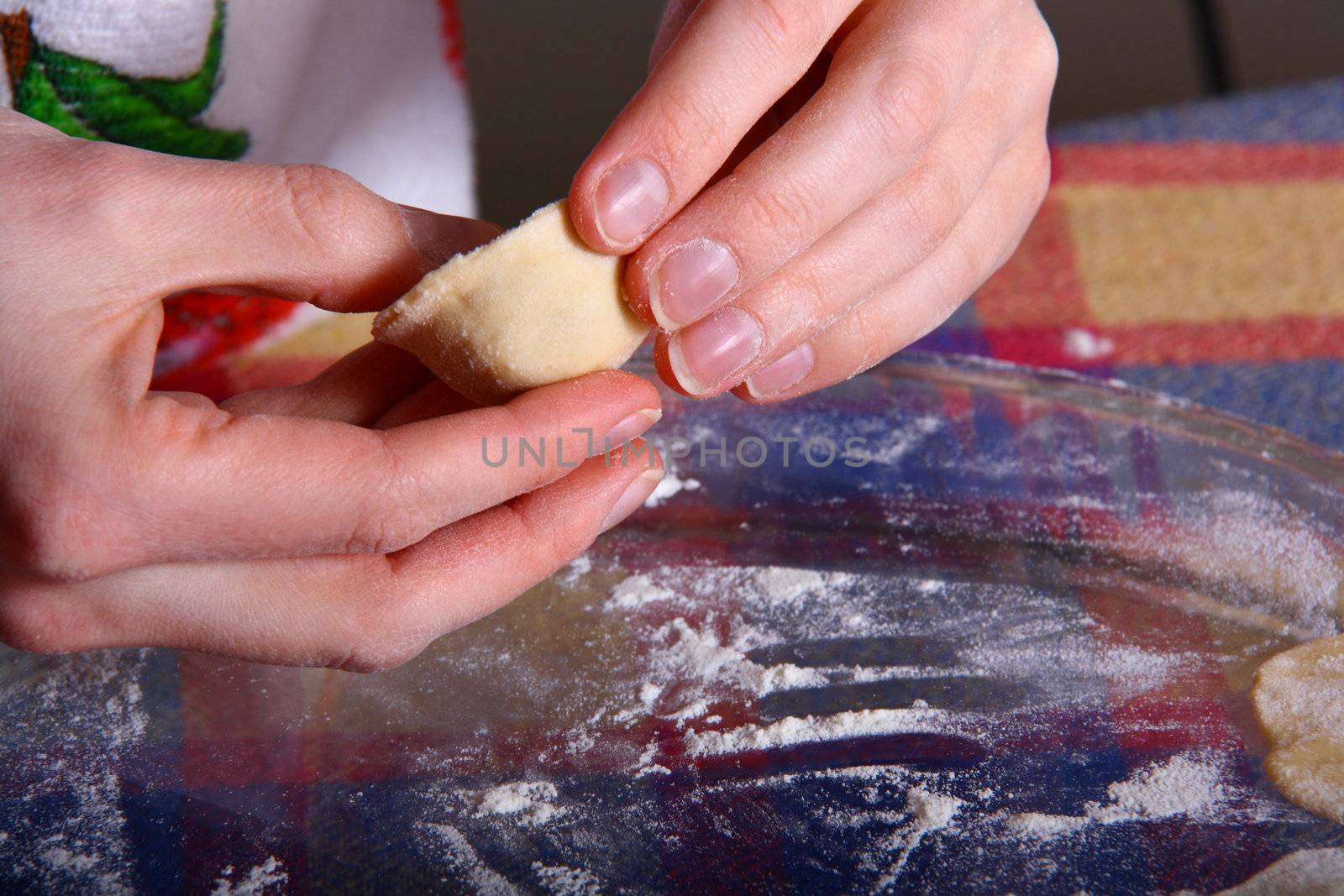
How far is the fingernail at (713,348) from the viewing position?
543 millimetres

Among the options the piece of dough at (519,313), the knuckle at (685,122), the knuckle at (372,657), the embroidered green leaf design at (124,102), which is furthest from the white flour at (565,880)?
the embroidered green leaf design at (124,102)

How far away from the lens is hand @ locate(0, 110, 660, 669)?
1.42ft

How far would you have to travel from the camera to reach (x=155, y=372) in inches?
33.2

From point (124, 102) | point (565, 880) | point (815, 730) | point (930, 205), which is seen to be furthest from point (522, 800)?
point (124, 102)

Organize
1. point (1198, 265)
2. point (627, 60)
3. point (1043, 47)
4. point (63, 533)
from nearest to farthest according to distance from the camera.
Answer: point (63, 533), point (1043, 47), point (1198, 265), point (627, 60)

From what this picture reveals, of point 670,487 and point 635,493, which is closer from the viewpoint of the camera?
point 635,493

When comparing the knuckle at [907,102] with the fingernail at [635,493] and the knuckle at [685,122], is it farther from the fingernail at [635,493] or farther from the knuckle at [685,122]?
the fingernail at [635,493]

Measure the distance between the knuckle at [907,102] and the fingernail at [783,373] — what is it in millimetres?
119

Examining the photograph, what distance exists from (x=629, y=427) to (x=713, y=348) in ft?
0.18

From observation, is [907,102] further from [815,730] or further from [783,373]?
[815,730]

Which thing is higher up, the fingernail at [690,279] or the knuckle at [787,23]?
the knuckle at [787,23]

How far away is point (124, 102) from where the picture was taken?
2.35 feet

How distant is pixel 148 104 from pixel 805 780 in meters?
0.57

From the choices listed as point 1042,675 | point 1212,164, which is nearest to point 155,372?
point 1042,675
